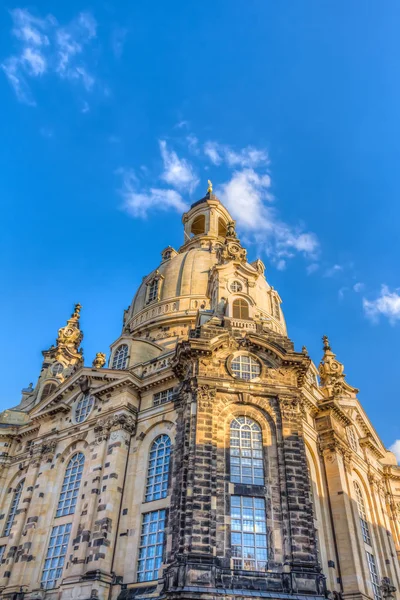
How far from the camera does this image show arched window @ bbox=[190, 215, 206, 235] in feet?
217

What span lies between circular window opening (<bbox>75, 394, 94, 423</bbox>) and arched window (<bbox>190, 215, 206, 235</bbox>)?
1331 inches

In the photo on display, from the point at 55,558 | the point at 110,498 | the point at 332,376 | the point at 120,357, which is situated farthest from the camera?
the point at 332,376

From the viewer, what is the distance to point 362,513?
118 ft

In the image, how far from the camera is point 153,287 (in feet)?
173

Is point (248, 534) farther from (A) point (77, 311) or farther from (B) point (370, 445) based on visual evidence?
(A) point (77, 311)

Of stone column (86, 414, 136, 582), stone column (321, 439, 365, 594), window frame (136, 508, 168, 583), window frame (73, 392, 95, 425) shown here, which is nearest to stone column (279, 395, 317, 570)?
stone column (321, 439, 365, 594)

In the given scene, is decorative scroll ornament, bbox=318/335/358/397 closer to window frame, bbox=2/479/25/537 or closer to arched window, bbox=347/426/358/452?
arched window, bbox=347/426/358/452

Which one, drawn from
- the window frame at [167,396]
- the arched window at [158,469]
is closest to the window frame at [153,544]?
the arched window at [158,469]

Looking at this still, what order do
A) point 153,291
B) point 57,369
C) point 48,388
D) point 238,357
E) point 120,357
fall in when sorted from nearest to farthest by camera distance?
point 238,357, point 120,357, point 48,388, point 57,369, point 153,291

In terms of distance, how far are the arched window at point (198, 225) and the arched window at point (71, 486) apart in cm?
3755

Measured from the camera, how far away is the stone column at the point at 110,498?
28.3 m

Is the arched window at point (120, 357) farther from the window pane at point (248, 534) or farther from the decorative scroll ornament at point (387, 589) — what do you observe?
the decorative scroll ornament at point (387, 589)

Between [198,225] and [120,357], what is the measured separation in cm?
2994

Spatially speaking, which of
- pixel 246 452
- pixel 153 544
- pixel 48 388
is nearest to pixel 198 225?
pixel 48 388
